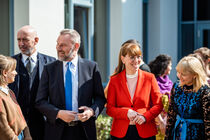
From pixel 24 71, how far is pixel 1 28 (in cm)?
234

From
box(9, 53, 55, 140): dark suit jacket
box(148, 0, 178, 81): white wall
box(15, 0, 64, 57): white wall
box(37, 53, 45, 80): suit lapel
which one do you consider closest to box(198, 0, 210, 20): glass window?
box(148, 0, 178, 81): white wall

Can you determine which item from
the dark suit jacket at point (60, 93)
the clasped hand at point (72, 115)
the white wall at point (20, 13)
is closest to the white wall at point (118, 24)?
the white wall at point (20, 13)

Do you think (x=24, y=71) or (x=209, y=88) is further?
(x=24, y=71)

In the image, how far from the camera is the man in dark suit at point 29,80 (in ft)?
13.3

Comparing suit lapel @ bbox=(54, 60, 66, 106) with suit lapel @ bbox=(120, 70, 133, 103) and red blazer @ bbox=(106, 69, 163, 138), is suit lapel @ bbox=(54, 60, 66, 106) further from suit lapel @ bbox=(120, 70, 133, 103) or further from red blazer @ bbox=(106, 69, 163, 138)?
suit lapel @ bbox=(120, 70, 133, 103)

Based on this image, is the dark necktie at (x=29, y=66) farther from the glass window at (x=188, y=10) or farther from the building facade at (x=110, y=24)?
the glass window at (x=188, y=10)

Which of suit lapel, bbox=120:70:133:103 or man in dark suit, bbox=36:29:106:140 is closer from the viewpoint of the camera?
man in dark suit, bbox=36:29:106:140

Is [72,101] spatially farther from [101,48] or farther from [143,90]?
[101,48]

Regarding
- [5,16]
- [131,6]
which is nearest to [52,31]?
[5,16]

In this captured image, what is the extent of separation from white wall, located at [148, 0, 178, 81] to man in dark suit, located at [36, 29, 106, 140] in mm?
7316

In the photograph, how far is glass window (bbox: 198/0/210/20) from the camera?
471 inches

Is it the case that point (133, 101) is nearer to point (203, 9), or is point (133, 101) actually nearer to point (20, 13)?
point (20, 13)

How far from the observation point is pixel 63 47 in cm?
379

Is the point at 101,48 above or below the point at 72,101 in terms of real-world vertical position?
above
